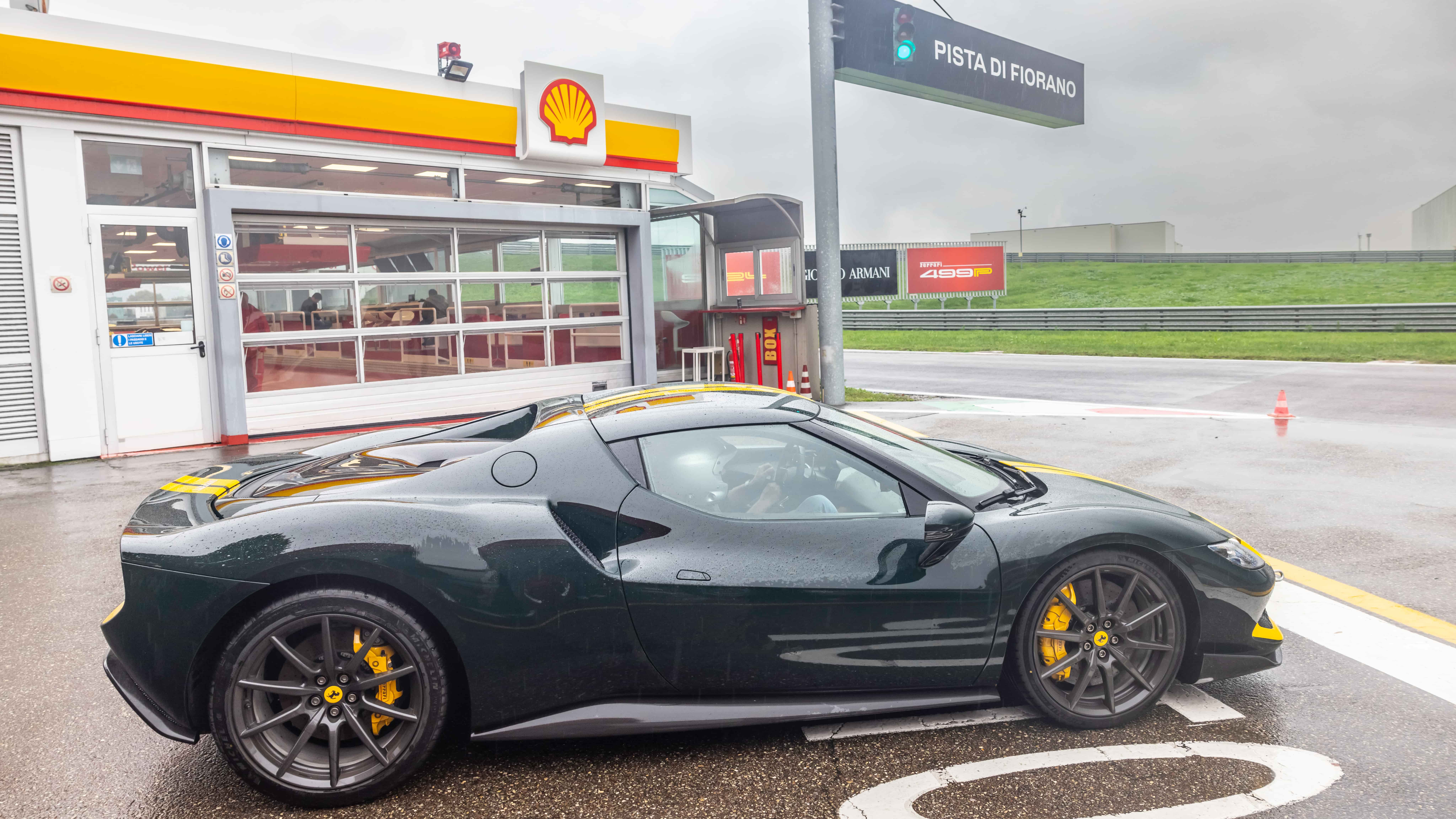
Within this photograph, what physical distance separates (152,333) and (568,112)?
19.0ft

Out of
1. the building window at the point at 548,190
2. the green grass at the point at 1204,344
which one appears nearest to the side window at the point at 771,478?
the building window at the point at 548,190

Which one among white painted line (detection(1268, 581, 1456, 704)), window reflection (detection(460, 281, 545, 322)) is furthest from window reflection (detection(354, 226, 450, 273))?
white painted line (detection(1268, 581, 1456, 704))

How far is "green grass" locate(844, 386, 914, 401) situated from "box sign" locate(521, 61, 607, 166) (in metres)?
4.88

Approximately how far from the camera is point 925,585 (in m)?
3.11

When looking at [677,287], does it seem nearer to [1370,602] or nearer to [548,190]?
[548,190]

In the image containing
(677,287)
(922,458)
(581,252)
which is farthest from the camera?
(677,287)

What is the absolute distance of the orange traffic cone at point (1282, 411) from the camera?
11.1 m

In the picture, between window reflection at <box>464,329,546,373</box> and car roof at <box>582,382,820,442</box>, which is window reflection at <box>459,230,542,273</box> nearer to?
window reflection at <box>464,329,546,373</box>

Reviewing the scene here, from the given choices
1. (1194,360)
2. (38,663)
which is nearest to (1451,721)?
(38,663)

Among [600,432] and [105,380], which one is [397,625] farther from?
[105,380]

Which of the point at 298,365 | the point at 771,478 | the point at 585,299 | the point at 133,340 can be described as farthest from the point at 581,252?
the point at 771,478

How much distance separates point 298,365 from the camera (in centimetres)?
1095

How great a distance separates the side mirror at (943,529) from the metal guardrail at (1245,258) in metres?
56.0

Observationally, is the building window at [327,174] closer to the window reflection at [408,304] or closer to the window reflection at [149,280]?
the window reflection at [149,280]
